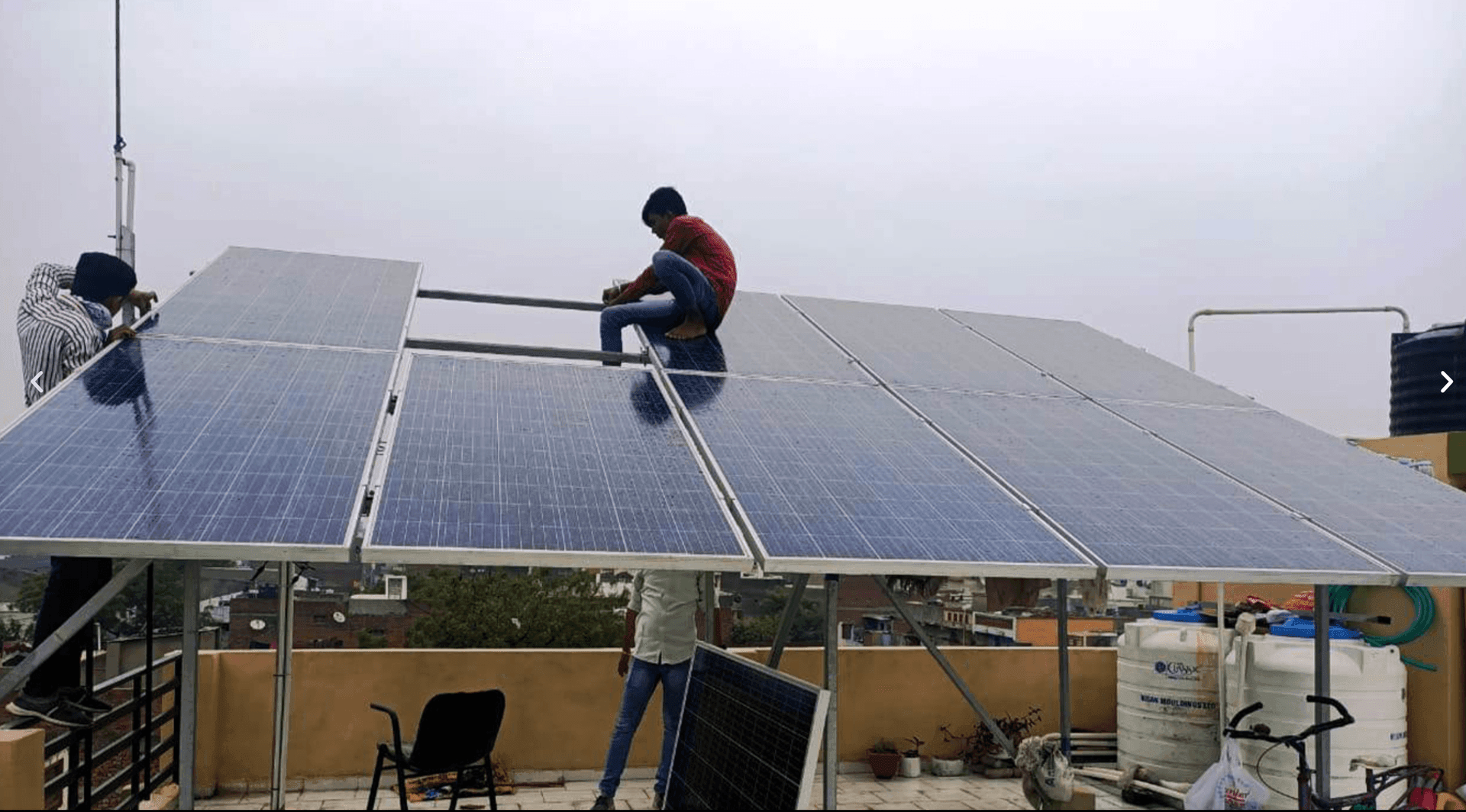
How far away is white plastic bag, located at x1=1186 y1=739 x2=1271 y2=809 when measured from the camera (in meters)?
6.30

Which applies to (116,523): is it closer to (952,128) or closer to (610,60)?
(610,60)

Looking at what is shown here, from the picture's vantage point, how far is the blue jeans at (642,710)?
6480 mm

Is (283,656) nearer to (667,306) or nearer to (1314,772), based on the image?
(667,306)

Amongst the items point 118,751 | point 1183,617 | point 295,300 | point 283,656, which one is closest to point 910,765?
point 1183,617

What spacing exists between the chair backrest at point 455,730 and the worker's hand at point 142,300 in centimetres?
319

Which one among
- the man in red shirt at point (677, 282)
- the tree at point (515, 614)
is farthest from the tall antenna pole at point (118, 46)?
the tree at point (515, 614)

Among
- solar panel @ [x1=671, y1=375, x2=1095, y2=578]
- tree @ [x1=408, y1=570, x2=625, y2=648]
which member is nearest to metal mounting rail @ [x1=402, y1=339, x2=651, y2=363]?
solar panel @ [x1=671, y1=375, x2=1095, y2=578]

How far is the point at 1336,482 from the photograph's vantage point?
277 inches

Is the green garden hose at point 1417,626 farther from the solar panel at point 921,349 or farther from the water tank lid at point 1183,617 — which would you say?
the solar panel at point 921,349

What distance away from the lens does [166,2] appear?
9844 millimetres

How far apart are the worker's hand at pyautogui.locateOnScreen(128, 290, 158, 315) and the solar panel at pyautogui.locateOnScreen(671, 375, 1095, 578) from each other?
136 inches

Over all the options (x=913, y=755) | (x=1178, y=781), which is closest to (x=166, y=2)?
(x=913, y=755)

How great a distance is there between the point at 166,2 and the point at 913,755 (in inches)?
385

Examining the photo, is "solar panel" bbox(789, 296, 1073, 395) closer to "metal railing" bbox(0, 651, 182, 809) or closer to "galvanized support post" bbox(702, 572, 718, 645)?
"galvanized support post" bbox(702, 572, 718, 645)
